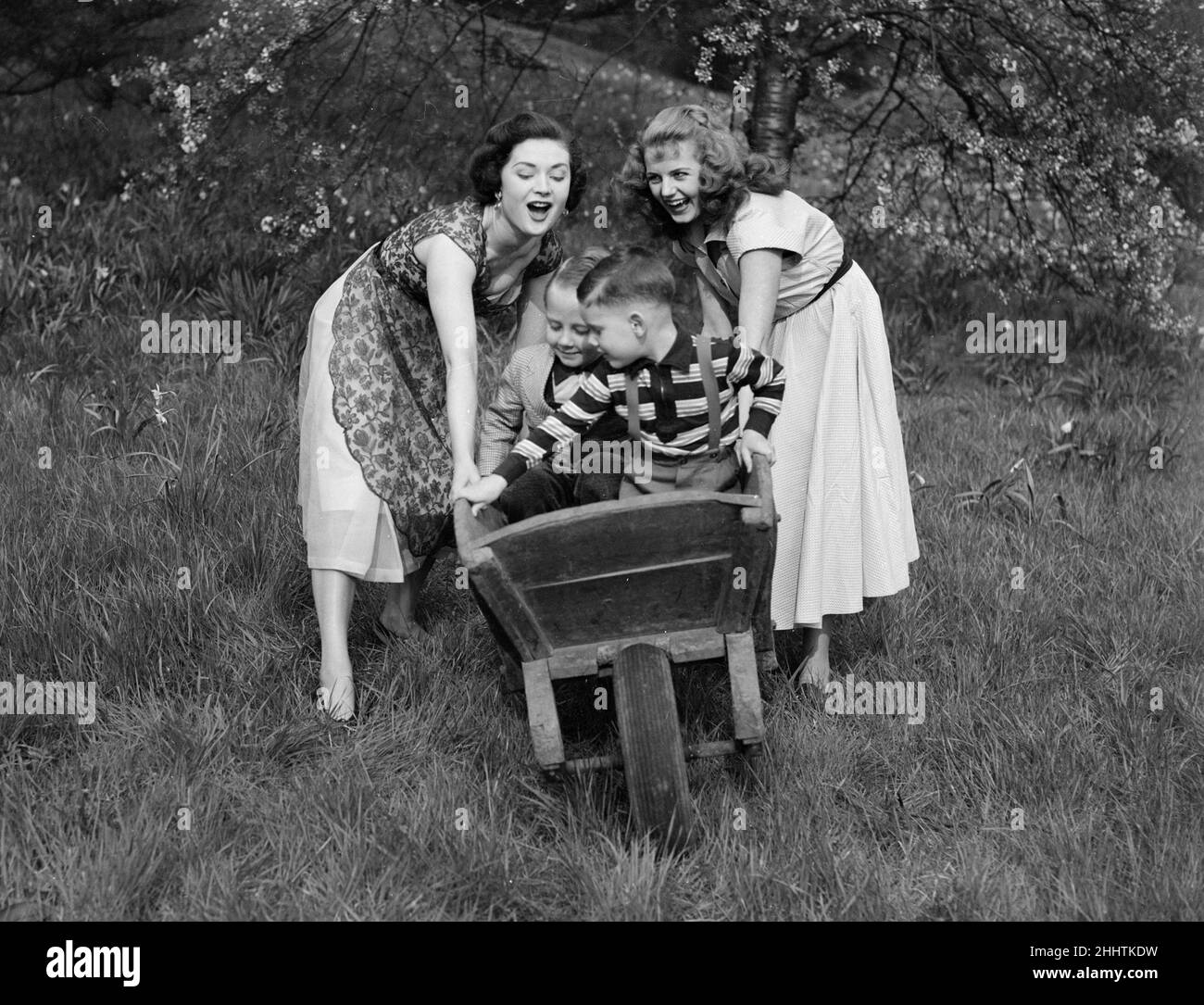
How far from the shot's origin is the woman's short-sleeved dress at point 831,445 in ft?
11.9

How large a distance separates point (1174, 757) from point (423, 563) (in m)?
2.19

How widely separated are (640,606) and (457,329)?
0.93 meters

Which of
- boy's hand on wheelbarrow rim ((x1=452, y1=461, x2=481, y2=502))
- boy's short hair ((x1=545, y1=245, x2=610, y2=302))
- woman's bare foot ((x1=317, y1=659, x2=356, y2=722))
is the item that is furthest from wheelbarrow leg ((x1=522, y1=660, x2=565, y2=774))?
boy's short hair ((x1=545, y1=245, x2=610, y2=302))

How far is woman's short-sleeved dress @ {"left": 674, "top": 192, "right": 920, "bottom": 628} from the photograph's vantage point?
11.9 ft

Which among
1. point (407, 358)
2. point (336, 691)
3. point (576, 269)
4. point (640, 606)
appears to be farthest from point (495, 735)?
point (576, 269)

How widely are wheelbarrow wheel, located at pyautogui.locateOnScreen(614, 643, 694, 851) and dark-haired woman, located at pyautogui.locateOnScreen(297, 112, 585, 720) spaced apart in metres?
0.84

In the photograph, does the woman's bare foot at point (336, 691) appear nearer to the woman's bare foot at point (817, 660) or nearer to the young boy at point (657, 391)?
the young boy at point (657, 391)

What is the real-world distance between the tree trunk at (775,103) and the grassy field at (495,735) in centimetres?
205

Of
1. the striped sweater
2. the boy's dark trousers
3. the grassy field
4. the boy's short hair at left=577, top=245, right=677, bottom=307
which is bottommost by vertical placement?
the grassy field

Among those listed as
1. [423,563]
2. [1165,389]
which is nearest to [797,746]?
[423,563]

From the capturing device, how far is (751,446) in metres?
2.96

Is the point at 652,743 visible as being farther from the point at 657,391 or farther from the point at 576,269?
the point at 576,269

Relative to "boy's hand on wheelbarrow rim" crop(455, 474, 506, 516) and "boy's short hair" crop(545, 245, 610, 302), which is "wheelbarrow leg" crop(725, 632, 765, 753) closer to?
"boy's hand on wheelbarrow rim" crop(455, 474, 506, 516)
